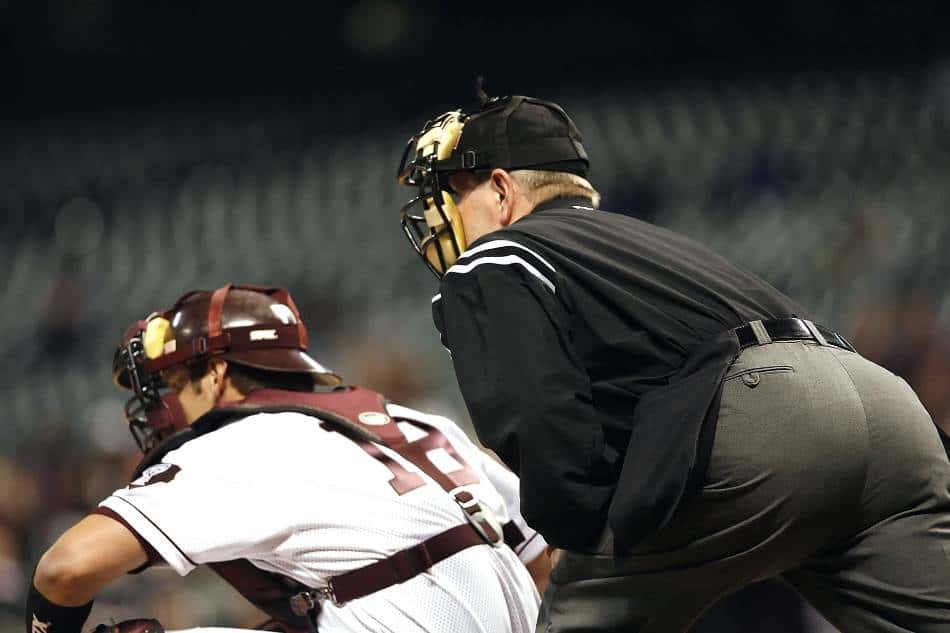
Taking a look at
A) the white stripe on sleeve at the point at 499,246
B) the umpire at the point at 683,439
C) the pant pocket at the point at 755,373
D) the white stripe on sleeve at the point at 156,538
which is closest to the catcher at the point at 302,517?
the white stripe on sleeve at the point at 156,538

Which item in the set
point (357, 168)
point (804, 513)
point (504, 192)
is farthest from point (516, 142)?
Answer: point (357, 168)

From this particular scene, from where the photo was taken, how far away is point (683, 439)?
7.02 feet

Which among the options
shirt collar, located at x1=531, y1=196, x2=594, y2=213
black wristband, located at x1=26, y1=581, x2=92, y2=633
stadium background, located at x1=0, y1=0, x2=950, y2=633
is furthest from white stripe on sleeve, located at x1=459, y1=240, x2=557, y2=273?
stadium background, located at x1=0, y1=0, x2=950, y2=633

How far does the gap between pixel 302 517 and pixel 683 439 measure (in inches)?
43.7

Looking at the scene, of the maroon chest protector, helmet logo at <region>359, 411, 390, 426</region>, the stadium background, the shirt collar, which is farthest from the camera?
the stadium background

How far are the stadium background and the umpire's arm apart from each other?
12.5ft

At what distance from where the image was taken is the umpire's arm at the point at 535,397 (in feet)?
7.21

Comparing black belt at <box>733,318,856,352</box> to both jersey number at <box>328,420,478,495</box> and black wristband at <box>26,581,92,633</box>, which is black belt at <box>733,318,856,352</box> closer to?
jersey number at <box>328,420,478,495</box>

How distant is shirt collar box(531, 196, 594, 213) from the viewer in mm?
2725

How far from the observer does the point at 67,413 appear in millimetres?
7570

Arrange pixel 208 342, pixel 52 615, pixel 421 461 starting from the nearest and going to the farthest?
pixel 52 615, pixel 421 461, pixel 208 342

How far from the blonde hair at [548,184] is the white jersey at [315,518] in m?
0.79

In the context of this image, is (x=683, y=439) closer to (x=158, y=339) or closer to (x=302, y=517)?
(x=302, y=517)

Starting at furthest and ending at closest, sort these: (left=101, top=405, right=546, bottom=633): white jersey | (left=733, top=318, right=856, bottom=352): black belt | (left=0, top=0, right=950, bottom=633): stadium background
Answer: (left=0, top=0, right=950, bottom=633): stadium background, (left=101, top=405, right=546, bottom=633): white jersey, (left=733, top=318, right=856, bottom=352): black belt
